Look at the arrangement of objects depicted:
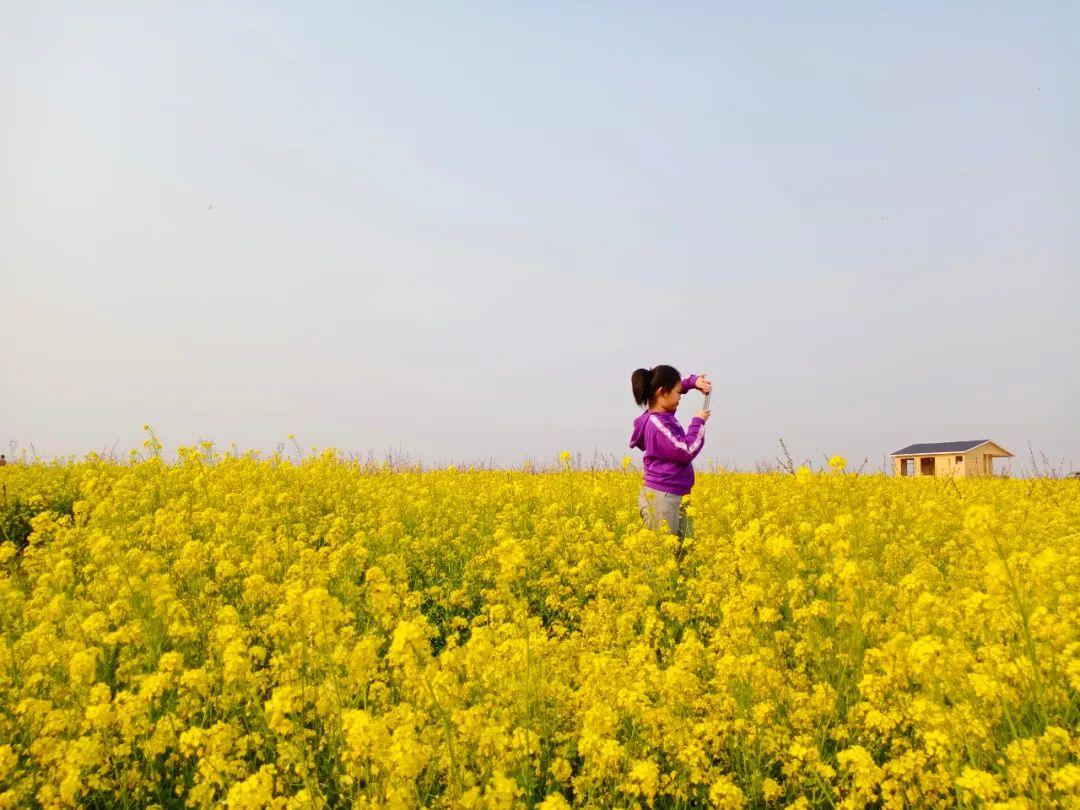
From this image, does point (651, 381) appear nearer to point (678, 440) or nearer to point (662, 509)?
point (678, 440)

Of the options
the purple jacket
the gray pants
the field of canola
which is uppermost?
the purple jacket

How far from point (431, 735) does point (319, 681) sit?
1059 millimetres

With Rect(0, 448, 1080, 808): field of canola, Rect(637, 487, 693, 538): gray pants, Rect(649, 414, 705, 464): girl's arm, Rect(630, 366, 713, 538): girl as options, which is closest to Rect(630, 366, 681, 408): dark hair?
Rect(630, 366, 713, 538): girl

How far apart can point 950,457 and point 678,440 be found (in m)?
25.6

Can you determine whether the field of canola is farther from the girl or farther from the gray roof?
the gray roof

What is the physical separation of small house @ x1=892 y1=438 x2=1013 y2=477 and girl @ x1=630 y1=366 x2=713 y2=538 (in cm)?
2262

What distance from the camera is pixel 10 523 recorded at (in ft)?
30.5

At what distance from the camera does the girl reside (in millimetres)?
6062

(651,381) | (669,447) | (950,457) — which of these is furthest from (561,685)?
(950,457)

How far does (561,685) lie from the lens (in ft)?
11.1

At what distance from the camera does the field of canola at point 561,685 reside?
8.83 ft

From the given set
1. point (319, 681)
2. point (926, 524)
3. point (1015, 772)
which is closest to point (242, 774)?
point (319, 681)

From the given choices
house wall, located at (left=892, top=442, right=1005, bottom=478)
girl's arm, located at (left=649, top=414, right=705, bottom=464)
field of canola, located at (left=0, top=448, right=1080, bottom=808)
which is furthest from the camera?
house wall, located at (left=892, top=442, right=1005, bottom=478)

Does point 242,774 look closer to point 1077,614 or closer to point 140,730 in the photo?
point 140,730
